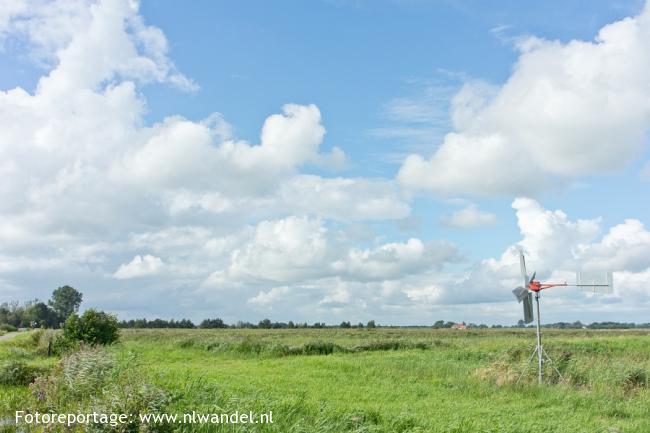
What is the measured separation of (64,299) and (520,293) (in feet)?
325

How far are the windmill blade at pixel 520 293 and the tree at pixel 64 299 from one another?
9570 centimetres

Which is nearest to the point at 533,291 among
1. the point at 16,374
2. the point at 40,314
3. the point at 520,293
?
the point at 520,293

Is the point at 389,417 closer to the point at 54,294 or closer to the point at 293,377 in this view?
the point at 293,377

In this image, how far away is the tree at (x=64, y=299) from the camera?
328 ft

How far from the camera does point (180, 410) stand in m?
9.54

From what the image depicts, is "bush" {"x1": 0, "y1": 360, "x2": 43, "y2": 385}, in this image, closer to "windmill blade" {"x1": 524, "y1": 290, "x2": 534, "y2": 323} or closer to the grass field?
the grass field

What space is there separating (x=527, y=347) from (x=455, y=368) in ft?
24.8

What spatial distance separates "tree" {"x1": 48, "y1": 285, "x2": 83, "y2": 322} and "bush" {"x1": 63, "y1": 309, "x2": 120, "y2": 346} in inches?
3182

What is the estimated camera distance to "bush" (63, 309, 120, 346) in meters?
25.5

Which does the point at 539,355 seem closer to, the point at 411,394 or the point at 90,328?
the point at 411,394

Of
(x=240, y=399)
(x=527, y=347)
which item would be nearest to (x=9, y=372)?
(x=240, y=399)

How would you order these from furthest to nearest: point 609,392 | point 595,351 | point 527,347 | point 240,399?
point 595,351
point 527,347
point 609,392
point 240,399

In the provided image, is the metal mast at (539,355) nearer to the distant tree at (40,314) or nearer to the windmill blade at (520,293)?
the windmill blade at (520,293)

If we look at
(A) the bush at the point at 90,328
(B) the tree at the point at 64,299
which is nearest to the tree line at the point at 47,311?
(B) the tree at the point at 64,299
